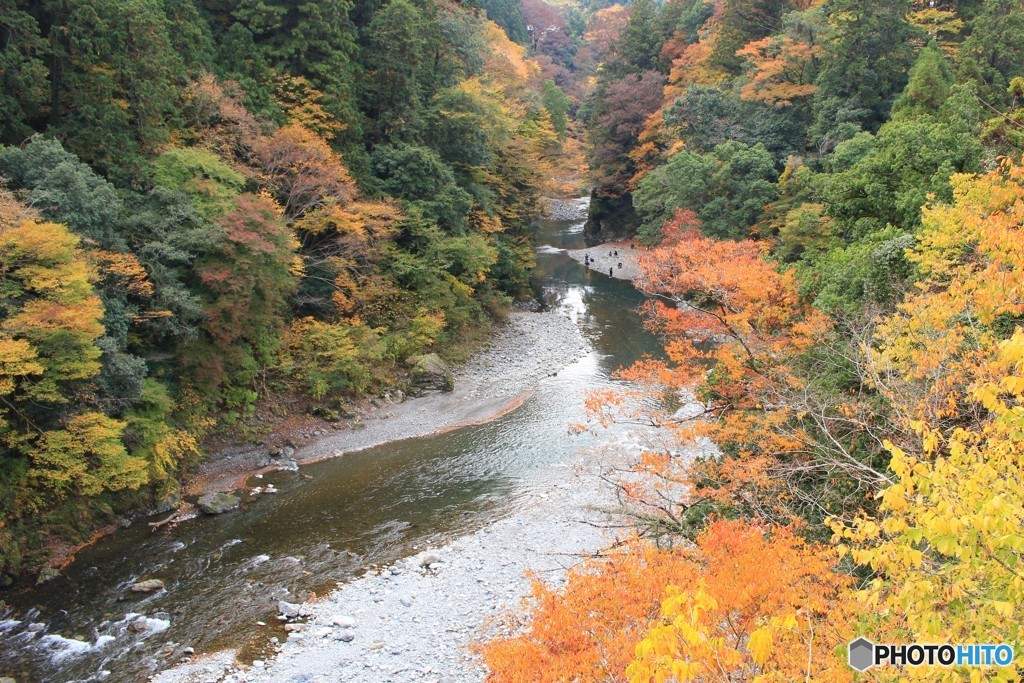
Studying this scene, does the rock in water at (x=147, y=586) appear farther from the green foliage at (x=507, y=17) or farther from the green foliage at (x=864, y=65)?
the green foliage at (x=507, y=17)

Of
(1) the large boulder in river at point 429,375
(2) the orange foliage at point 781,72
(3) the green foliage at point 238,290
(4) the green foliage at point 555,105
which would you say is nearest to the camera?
(3) the green foliage at point 238,290

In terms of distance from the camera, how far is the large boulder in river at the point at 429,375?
73.8 ft

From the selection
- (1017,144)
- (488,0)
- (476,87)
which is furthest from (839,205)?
(488,0)

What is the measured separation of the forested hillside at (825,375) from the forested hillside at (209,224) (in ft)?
30.7

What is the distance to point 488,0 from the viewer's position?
4997 centimetres

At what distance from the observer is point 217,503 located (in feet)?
48.0

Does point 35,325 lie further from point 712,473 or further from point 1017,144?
point 1017,144

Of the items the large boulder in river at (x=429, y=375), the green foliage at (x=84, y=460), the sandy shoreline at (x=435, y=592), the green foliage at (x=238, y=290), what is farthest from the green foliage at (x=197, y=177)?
the large boulder in river at (x=429, y=375)

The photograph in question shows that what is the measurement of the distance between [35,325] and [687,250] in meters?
15.8

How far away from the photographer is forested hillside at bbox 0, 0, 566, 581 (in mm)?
12398

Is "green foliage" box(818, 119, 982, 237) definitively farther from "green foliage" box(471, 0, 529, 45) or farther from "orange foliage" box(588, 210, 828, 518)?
"green foliage" box(471, 0, 529, 45)

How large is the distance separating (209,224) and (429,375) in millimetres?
8995

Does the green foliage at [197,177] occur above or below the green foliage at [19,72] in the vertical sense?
below

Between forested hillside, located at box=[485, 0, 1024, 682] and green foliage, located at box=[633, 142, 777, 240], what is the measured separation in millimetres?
134
